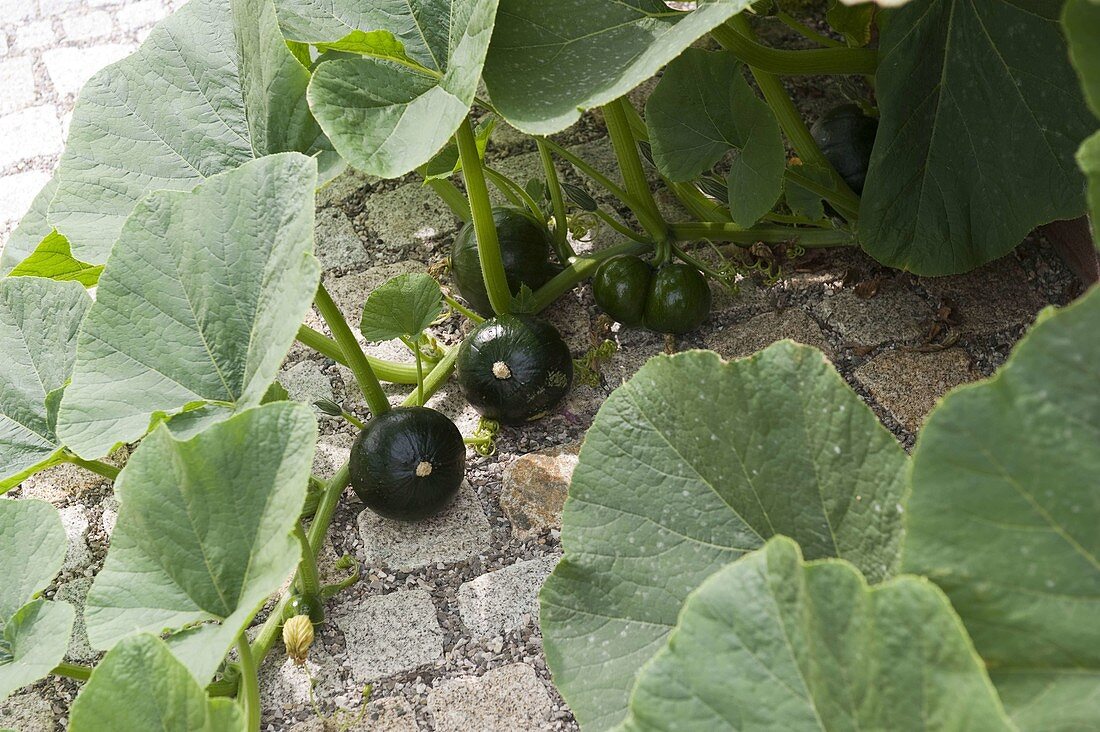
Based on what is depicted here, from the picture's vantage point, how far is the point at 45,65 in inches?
125

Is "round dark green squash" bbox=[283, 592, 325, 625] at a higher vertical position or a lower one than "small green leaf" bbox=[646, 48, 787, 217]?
lower

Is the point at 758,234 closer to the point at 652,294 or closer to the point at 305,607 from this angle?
the point at 652,294

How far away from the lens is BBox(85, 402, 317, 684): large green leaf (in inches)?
50.9

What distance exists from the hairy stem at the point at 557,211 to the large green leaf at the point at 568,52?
0.54 meters

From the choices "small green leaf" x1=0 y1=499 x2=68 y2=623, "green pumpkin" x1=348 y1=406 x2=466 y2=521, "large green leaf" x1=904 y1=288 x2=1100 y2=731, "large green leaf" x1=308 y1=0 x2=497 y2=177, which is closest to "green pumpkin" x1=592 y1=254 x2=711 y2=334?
"green pumpkin" x1=348 y1=406 x2=466 y2=521

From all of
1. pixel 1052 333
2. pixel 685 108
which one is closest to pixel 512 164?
pixel 685 108

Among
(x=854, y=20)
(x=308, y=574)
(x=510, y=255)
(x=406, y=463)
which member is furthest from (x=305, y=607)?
(x=854, y=20)

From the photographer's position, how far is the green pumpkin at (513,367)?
209cm

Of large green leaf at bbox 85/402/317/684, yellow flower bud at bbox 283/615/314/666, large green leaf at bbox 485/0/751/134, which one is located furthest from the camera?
yellow flower bud at bbox 283/615/314/666

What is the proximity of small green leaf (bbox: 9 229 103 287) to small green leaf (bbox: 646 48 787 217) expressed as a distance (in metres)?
1.18

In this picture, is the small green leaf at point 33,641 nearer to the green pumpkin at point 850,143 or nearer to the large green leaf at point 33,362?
the large green leaf at point 33,362

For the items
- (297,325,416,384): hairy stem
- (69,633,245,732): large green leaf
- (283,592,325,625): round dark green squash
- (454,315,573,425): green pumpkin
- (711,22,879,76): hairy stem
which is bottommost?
(283,592,325,625): round dark green squash

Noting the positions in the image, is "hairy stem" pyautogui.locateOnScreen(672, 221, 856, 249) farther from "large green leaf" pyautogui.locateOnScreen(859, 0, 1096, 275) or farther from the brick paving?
the brick paving

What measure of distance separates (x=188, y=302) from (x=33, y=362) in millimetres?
444
